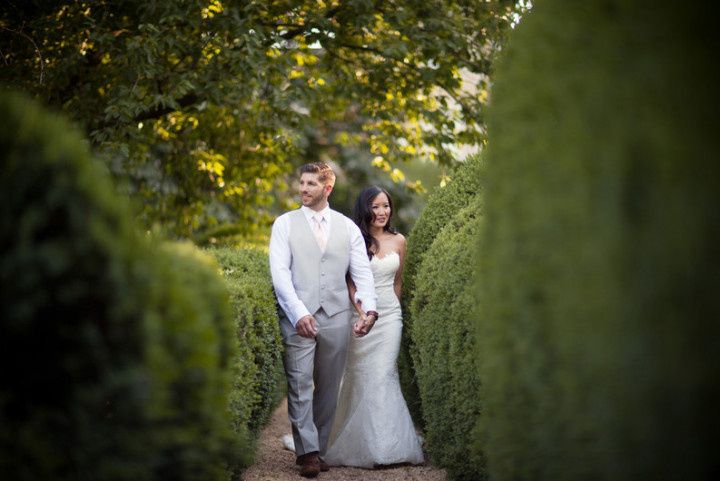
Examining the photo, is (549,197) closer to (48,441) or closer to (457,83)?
(48,441)

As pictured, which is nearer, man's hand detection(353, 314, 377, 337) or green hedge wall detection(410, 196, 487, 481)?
green hedge wall detection(410, 196, 487, 481)

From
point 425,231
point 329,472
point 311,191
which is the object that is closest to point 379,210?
point 425,231

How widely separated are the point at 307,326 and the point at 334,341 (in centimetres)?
42

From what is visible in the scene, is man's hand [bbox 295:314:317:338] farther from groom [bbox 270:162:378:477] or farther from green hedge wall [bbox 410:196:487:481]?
green hedge wall [bbox 410:196:487:481]

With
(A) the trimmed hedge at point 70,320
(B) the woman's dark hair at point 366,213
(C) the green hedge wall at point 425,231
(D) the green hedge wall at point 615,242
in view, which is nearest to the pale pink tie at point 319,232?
(B) the woman's dark hair at point 366,213

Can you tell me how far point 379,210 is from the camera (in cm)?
777

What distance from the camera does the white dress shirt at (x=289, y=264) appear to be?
6375 mm

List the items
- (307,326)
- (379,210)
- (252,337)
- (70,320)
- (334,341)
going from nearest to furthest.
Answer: (70,320), (252,337), (307,326), (334,341), (379,210)

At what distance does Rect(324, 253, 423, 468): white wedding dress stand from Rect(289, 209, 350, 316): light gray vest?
0.72 meters

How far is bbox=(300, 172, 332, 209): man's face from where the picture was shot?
6.67m

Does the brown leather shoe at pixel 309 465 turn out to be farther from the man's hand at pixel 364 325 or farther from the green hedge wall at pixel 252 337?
the man's hand at pixel 364 325

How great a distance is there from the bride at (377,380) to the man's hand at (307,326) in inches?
23.9

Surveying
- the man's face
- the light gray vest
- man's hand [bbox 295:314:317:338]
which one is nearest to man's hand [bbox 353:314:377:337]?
the light gray vest

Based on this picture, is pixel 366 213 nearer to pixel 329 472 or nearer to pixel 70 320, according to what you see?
pixel 329 472
